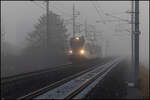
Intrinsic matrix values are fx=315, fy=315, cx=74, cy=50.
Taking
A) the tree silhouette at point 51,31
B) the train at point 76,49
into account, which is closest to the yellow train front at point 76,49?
the train at point 76,49

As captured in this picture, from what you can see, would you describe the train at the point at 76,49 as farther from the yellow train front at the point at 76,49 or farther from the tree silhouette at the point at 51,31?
the tree silhouette at the point at 51,31

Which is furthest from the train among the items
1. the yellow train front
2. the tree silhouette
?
the tree silhouette

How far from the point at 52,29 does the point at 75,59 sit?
2281cm

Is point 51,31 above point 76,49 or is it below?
above

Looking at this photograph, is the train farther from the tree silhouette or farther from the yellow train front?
the tree silhouette

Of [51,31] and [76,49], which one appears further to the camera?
[51,31]

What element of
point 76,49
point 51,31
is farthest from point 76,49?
point 51,31

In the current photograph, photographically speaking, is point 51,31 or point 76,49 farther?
point 51,31

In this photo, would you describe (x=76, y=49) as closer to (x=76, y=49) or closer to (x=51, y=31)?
(x=76, y=49)

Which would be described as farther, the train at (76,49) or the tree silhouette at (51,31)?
the tree silhouette at (51,31)

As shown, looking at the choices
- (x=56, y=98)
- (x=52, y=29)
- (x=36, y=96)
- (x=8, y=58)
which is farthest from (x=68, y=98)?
(x=52, y=29)

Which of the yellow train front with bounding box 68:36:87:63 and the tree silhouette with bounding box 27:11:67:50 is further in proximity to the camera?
the tree silhouette with bounding box 27:11:67:50

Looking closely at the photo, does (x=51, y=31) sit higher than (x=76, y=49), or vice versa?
(x=51, y=31)

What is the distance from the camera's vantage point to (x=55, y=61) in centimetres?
4734
